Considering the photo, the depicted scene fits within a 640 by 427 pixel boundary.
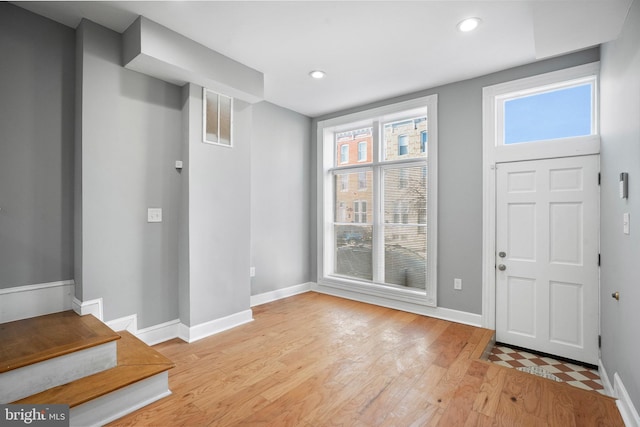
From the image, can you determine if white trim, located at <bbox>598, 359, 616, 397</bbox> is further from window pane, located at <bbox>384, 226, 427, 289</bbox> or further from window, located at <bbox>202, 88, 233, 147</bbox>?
window, located at <bbox>202, 88, 233, 147</bbox>

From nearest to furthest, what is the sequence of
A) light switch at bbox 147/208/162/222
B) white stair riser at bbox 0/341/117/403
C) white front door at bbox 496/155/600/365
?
1. white stair riser at bbox 0/341/117/403
2. white front door at bbox 496/155/600/365
3. light switch at bbox 147/208/162/222

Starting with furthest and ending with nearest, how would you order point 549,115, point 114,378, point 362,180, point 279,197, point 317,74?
point 362,180 → point 279,197 → point 317,74 → point 549,115 → point 114,378

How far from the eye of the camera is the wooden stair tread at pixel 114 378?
1775 millimetres

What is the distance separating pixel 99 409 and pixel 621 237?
3511mm

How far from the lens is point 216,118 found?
3.24 m

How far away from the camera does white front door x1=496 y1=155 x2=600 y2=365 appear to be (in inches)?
110

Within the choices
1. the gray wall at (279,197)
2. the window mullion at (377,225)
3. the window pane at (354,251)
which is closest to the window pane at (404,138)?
the window mullion at (377,225)

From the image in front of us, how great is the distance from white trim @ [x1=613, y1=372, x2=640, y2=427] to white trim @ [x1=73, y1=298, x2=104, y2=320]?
3733 millimetres

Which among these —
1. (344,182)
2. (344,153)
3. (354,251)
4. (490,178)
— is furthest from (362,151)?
(490,178)

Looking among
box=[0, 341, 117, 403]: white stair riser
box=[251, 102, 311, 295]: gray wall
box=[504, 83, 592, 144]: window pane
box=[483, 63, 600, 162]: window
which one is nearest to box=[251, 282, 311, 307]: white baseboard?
box=[251, 102, 311, 295]: gray wall

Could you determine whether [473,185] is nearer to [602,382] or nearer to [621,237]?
[621,237]

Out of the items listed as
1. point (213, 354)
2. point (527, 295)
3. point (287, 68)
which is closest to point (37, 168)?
point (213, 354)

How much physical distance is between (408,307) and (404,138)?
2.24m

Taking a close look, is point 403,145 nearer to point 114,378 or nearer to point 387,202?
point 387,202
